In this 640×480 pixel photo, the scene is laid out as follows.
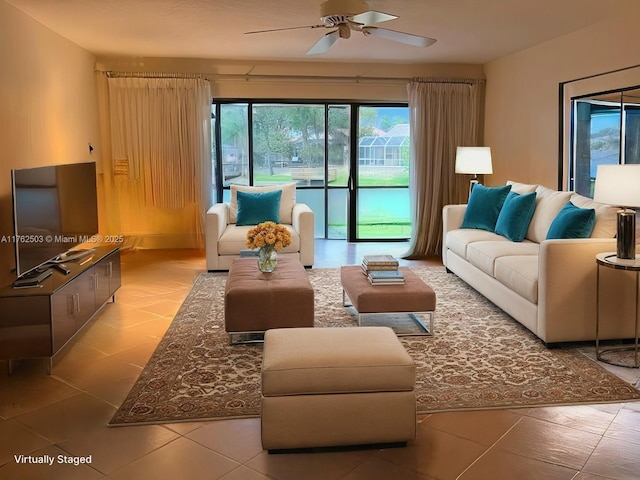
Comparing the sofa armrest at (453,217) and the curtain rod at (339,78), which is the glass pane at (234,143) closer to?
the curtain rod at (339,78)

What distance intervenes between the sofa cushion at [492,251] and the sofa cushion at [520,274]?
4.3 inches

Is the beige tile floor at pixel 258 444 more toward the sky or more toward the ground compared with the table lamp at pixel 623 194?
more toward the ground

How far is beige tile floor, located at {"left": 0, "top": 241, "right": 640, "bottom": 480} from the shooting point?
2.43 metres

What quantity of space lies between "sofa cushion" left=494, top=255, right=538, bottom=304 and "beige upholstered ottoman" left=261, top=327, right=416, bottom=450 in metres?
1.75

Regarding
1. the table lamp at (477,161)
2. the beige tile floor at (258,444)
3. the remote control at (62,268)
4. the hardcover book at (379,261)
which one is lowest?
the beige tile floor at (258,444)

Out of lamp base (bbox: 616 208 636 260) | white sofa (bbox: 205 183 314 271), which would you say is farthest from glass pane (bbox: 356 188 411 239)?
lamp base (bbox: 616 208 636 260)

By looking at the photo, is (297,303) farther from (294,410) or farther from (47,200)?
(47,200)

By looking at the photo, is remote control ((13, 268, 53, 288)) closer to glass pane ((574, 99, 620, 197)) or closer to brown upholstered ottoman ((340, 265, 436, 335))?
brown upholstered ottoman ((340, 265, 436, 335))

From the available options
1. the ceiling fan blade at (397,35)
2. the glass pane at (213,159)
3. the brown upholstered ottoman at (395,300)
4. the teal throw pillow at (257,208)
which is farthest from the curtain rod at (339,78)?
the brown upholstered ottoman at (395,300)

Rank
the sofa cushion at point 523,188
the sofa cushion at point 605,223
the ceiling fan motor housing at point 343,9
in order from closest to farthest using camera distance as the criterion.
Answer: the ceiling fan motor housing at point 343,9 → the sofa cushion at point 605,223 → the sofa cushion at point 523,188

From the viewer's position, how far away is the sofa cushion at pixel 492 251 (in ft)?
15.4

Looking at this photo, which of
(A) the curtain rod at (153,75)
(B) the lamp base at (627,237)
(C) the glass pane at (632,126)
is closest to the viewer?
(B) the lamp base at (627,237)

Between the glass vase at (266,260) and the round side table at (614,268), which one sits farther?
the glass vase at (266,260)

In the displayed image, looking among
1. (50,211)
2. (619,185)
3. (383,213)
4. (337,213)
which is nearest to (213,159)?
(337,213)
